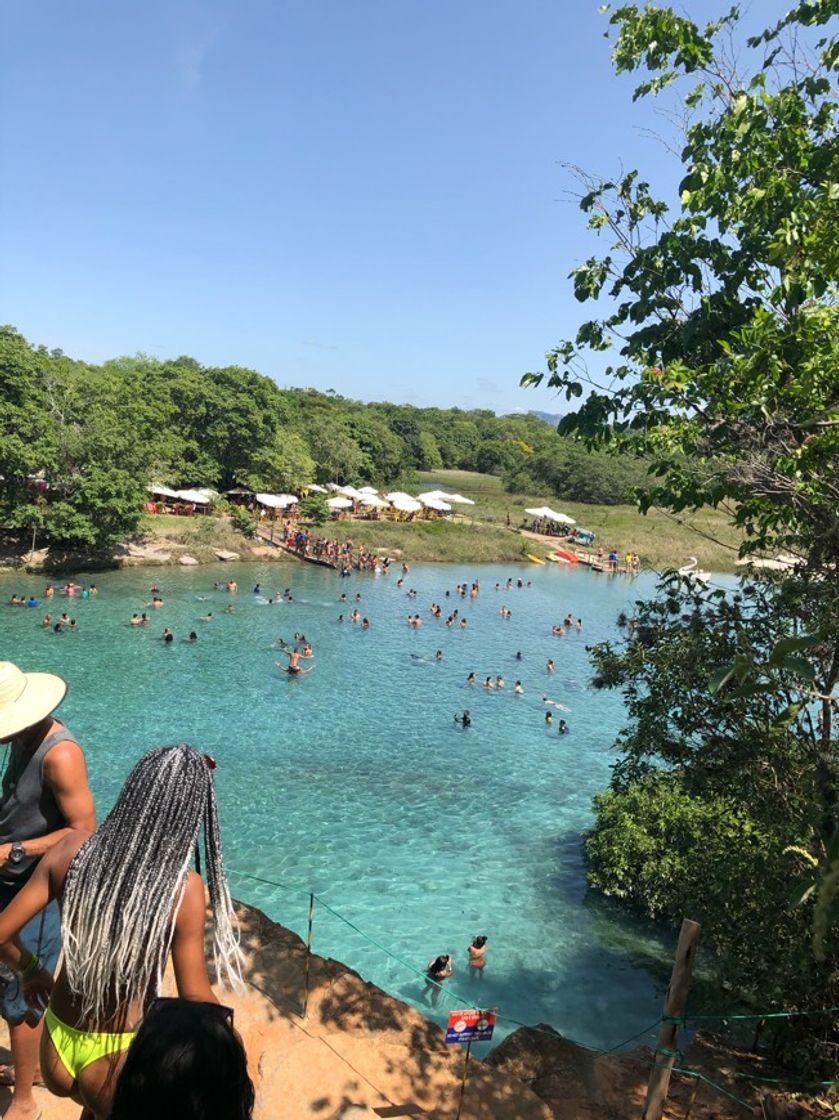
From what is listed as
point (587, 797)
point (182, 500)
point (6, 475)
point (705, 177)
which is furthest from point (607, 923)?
point (182, 500)

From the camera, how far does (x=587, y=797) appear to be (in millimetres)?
16641

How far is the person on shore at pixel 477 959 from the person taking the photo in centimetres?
1003

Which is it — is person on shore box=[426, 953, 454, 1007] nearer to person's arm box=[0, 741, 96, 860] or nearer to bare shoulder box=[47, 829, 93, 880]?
person's arm box=[0, 741, 96, 860]

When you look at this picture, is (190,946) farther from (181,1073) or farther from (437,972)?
(437,972)

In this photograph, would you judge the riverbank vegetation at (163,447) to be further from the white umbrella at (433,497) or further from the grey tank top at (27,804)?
the white umbrella at (433,497)

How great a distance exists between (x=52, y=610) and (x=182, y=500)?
1852 centimetres

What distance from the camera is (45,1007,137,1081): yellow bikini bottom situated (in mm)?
2186

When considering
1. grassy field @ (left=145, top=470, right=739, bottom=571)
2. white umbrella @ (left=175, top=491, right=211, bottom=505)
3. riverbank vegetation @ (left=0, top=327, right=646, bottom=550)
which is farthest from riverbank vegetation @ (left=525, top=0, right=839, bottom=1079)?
white umbrella @ (left=175, top=491, right=211, bottom=505)

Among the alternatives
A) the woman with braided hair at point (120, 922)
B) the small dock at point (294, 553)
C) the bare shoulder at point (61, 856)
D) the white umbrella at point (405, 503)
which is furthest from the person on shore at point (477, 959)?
the white umbrella at point (405, 503)

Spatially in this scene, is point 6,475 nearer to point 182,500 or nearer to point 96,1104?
point 182,500

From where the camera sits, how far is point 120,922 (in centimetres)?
215

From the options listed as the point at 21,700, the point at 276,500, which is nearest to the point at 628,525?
the point at 276,500

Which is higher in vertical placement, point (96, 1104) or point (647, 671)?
point (647, 671)

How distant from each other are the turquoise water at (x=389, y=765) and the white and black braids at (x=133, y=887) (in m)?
8.55
